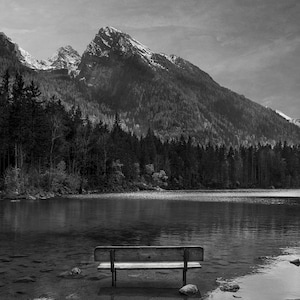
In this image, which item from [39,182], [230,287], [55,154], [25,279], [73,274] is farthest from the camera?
[55,154]

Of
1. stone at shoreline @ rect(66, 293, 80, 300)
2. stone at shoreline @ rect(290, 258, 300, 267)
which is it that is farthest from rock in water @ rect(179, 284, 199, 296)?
stone at shoreline @ rect(290, 258, 300, 267)

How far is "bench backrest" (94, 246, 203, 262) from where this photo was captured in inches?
533

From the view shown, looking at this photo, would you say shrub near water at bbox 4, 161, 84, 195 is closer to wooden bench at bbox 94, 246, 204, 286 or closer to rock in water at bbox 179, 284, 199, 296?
wooden bench at bbox 94, 246, 204, 286

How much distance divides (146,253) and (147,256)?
11 centimetres

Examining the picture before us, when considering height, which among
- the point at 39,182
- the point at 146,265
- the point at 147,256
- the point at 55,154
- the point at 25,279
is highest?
the point at 55,154

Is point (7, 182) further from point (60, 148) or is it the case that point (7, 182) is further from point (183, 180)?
point (183, 180)

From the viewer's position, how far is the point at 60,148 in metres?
100

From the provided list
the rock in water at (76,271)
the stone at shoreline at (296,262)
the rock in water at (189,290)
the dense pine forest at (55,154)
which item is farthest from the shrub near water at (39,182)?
the rock in water at (189,290)

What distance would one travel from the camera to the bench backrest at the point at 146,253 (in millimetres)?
13547

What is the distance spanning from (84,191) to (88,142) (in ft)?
47.5

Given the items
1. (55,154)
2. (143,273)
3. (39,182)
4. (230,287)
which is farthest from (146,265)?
(55,154)

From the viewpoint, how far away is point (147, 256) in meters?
13.7

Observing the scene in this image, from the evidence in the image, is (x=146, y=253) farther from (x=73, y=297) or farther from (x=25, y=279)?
(x=25, y=279)

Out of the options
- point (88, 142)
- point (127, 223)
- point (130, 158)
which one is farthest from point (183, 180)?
point (127, 223)
